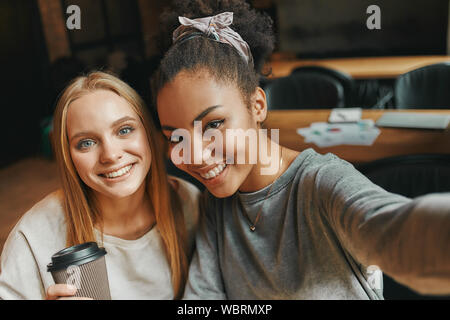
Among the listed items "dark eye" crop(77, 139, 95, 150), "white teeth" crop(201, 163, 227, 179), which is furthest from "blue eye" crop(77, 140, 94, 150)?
"white teeth" crop(201, 163, 227, 179)

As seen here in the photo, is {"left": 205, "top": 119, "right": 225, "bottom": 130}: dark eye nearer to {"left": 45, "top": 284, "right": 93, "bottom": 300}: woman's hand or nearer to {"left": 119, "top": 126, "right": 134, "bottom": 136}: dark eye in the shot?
{"left": 119, "top": 126, "right": 134, "bottom": 136}: dark eye

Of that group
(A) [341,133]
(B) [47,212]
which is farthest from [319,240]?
(A) [341,133]

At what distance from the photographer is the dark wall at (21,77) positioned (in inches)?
28.6

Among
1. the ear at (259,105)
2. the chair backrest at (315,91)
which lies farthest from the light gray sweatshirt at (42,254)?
the chair backrest at (315,91)

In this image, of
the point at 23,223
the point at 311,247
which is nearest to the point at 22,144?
the point at 23,223

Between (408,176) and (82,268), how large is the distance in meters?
0.62

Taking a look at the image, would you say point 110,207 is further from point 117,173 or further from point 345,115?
point 345,115

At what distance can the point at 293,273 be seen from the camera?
85 centimetres

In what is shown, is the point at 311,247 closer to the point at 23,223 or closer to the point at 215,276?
the point at 215,276

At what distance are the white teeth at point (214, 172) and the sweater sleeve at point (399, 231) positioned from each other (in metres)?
0.21

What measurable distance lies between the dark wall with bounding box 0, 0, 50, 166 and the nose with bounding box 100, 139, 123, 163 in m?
0.14

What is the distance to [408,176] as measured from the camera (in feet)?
2.53

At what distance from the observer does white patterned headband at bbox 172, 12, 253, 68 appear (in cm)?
71
